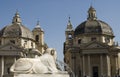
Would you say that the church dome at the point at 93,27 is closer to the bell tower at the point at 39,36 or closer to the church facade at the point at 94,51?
the church facade at the point at 94,51

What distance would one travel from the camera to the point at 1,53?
211 feet

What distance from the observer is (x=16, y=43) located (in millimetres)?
68125

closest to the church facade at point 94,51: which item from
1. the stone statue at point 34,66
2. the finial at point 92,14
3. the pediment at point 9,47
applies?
the finial at point 92,14

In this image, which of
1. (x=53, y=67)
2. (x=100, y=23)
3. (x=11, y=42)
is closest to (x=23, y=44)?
(x=11, y=42)

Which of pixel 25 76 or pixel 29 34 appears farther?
pixel 29 34

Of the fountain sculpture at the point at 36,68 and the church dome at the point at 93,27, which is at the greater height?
the church dome at the point at 93,27

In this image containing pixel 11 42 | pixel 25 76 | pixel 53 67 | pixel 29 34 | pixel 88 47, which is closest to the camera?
pixel 25 76

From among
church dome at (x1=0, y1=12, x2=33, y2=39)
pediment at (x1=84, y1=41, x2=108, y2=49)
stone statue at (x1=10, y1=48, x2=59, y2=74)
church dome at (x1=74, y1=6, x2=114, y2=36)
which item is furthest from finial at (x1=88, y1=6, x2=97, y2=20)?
stone statue at (x1=10, y1=48, x2=59, y2=74)

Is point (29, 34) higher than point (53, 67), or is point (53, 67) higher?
point (29, 34)

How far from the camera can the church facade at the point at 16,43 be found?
64.2m

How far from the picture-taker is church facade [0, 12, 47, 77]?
64188 millimetres

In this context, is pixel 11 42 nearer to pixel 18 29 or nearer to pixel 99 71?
pixel 18 29

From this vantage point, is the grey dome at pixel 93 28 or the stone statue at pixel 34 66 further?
the grey dome at pixel 93 28

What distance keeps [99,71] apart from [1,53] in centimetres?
1986
